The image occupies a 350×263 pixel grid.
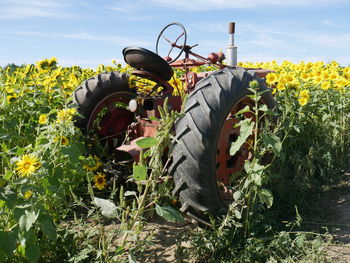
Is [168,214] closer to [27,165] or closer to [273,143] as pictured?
[27,165]

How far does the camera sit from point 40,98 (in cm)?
387

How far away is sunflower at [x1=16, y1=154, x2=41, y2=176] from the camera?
192cm

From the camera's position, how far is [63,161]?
2.38 meters

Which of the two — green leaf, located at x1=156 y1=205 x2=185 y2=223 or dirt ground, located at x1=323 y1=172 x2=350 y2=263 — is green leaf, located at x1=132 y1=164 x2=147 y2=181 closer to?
green leaf, located at x1=156 y1=205 x2=185 y2=223

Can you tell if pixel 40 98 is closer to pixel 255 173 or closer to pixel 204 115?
pixel 204 115

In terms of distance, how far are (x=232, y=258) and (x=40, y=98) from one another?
251 cm

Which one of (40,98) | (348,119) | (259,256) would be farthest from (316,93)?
(40,98)

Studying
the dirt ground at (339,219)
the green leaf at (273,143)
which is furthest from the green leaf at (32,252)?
the dirt ground at (339,219)

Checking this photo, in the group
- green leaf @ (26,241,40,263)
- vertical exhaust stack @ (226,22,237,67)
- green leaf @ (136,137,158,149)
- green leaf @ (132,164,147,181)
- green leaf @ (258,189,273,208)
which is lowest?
green leaf @ (26,241,40,263)

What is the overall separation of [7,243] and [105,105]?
206 centimetres

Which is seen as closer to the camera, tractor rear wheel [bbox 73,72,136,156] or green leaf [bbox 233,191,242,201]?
green leaf [bbox 233,191,242,201]

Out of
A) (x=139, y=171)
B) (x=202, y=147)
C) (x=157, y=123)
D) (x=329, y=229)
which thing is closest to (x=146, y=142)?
(x=139, y=171)

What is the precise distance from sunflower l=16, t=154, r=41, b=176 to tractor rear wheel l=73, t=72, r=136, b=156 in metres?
1.55

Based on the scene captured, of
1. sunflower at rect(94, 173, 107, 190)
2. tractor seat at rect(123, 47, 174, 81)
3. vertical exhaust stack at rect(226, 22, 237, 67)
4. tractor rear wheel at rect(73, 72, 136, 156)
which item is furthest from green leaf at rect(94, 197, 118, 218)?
vertical exhaust stack at rect(226, 22, 237, 67)
